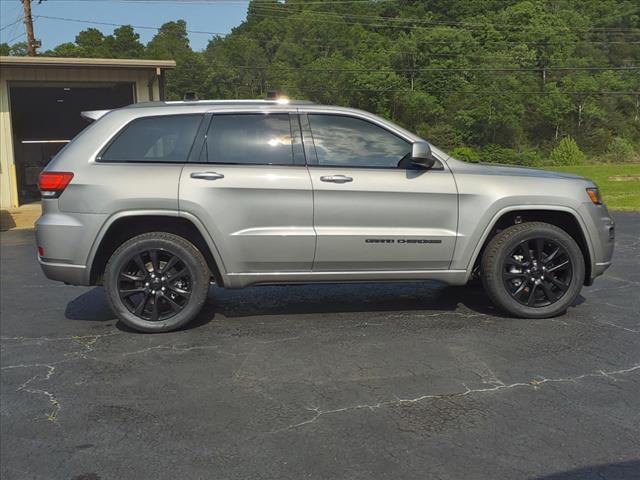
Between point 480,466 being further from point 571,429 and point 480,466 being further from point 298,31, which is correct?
point 298,31

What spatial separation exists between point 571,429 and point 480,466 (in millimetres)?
697

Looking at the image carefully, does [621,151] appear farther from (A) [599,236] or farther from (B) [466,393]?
(B) [466,393]

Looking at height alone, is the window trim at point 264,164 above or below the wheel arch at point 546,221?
above

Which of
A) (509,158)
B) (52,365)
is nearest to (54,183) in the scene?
(52,365)

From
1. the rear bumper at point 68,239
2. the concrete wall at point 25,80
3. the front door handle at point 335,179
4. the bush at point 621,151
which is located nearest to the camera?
the rear bumper at point 68,239

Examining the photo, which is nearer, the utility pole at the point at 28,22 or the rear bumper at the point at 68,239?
the rear bumper at the point at 68,239

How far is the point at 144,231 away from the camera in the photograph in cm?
523

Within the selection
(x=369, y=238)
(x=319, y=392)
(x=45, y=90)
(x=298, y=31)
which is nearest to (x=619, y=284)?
(x=369, y=238)

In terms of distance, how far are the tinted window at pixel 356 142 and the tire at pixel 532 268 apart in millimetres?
1182

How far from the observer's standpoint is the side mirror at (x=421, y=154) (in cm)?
493

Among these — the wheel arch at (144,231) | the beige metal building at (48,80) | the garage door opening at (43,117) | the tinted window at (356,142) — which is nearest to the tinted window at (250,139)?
the tinted window at (356,142)

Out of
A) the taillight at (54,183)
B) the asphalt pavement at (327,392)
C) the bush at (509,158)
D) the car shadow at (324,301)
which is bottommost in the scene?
the bush at (509,158)

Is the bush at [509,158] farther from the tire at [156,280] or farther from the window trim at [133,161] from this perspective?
the tire at [156,280]

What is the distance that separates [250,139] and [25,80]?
13.9 metres
